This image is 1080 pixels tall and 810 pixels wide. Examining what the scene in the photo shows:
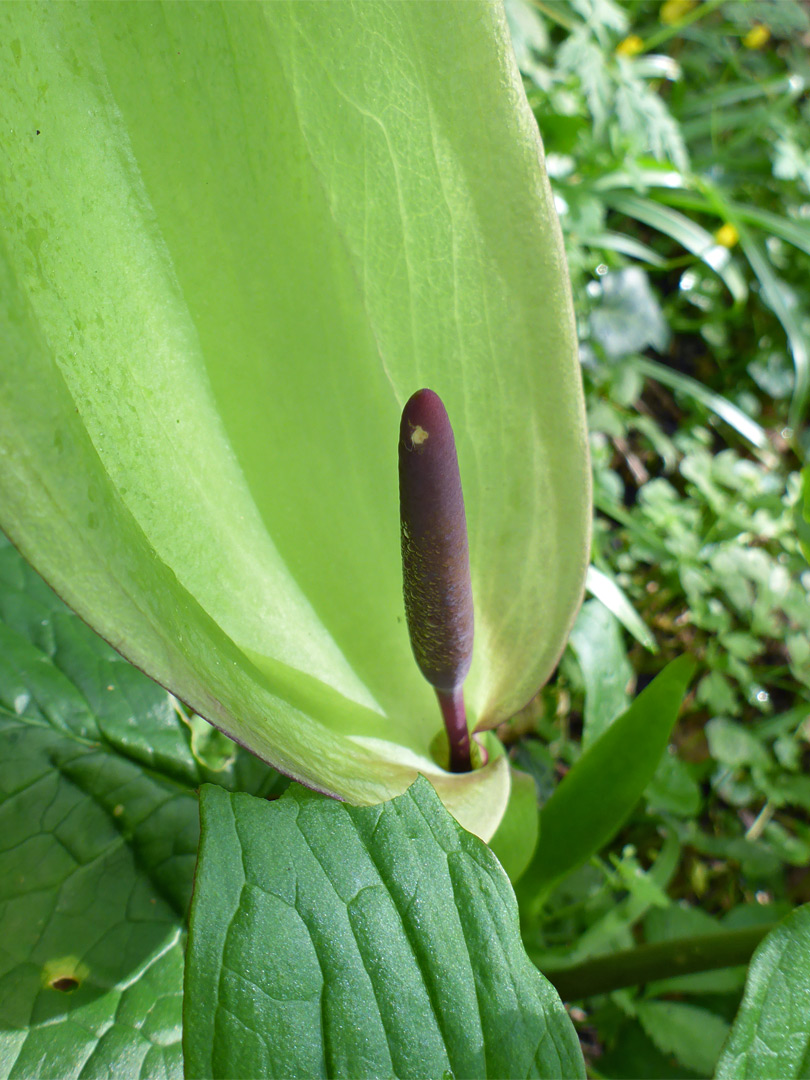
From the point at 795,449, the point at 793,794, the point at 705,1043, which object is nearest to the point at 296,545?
the point at 705,1043

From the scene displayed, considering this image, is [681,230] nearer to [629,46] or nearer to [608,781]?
[629,46]

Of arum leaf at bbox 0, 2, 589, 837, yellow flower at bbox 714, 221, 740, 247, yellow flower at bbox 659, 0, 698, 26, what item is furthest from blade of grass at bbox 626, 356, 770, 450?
arum leaf at bbox 0, 2, 589, 837

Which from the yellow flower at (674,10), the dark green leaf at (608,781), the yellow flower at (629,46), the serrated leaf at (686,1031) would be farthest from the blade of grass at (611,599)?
the yellow flower at (674,10)

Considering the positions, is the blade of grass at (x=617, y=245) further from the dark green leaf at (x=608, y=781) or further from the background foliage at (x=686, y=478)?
the dark green leaf at (x=608, y=781)

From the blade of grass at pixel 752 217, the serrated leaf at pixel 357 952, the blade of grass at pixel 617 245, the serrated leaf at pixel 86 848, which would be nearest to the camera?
the serrated leaf at pixel 357 952

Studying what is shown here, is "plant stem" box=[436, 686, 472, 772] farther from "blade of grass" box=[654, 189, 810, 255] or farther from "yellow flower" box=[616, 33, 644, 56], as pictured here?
"yellow flower" box=[616, 33, 644, 56]

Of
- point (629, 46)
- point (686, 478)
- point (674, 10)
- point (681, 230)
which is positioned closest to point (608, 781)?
point (686, 478)
